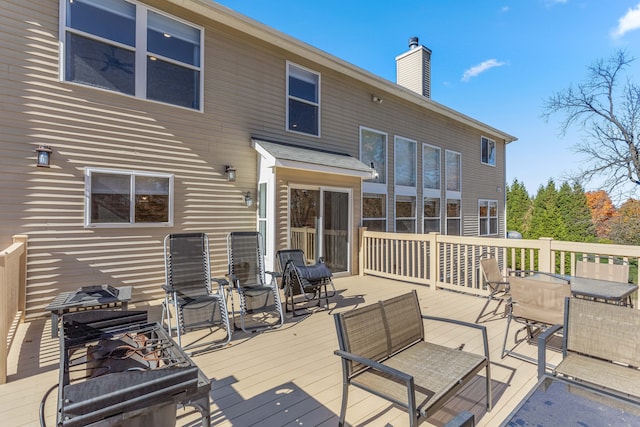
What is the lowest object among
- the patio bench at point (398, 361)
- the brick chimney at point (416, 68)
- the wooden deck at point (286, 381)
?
the wooden deck at point (286, 381)

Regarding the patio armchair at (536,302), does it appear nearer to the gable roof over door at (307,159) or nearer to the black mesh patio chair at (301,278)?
the black mesh patio chair at (301,278)

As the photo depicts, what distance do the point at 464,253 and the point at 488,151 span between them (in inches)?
384

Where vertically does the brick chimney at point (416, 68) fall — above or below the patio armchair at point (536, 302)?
above

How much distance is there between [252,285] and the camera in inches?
185

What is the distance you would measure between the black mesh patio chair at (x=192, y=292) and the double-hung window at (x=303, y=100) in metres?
3.93

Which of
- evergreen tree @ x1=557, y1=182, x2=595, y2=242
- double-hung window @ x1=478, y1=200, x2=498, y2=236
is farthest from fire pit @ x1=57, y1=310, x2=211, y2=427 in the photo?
evergreen tree @ x1=557, y1=182, x2=595, y2=242

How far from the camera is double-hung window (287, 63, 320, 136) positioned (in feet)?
23.9

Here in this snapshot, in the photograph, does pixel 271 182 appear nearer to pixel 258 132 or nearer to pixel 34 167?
pixel 258 132

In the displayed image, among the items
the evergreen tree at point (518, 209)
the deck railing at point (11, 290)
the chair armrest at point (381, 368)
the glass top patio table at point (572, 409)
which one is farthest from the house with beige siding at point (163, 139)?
the evergreen tree at point (518, 209)

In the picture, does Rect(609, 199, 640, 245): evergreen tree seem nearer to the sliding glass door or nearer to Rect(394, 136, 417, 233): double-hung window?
Rect(394, 136, 417, 233): double-hung window

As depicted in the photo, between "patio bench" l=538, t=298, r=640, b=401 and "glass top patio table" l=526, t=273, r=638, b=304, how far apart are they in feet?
4.67

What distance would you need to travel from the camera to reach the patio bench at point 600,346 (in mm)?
2049

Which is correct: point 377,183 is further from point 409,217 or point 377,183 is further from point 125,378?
point 125,378

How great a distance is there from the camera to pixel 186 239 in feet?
14.4
